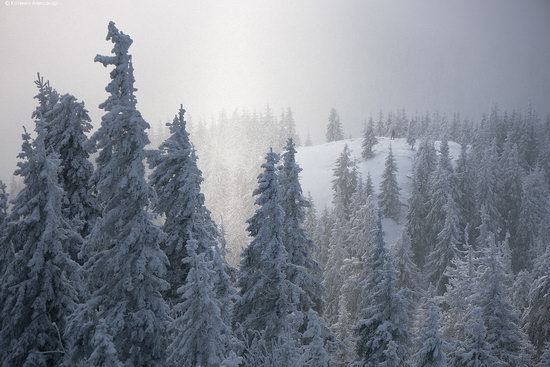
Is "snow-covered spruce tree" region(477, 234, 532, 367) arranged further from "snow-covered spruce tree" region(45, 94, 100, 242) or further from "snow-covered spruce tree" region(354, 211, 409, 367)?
"snow-covered spruce tree" region(45, 94, 100, 242)

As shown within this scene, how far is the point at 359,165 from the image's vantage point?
8762 cm

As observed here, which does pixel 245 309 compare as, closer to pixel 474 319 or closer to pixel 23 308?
pixel 23 308

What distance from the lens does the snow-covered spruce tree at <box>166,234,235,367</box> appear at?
1245 cm

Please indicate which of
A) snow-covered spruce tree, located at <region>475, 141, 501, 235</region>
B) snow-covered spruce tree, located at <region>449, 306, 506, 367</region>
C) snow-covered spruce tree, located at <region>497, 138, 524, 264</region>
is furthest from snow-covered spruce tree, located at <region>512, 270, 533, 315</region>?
snow-covered spruce tree, located at <region>497, 138, 524, 264</region>

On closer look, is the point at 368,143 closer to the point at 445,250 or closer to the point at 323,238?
the point at 323,238

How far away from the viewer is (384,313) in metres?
21.5

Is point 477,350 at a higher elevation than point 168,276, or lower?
lower

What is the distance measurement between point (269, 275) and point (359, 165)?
70003 millimetres

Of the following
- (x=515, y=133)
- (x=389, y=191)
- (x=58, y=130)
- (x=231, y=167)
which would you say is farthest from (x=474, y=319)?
(x=231, y=167)

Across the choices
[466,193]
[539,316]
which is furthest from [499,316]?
[466,193]

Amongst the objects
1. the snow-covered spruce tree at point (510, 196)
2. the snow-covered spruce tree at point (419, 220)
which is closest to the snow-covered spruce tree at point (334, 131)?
the snow-covered spruce tree at point (510, 196)

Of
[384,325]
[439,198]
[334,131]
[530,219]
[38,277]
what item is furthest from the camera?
[334,131]

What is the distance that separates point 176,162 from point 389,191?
2119 inches

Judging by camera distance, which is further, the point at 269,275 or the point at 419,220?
the point at 419,220
